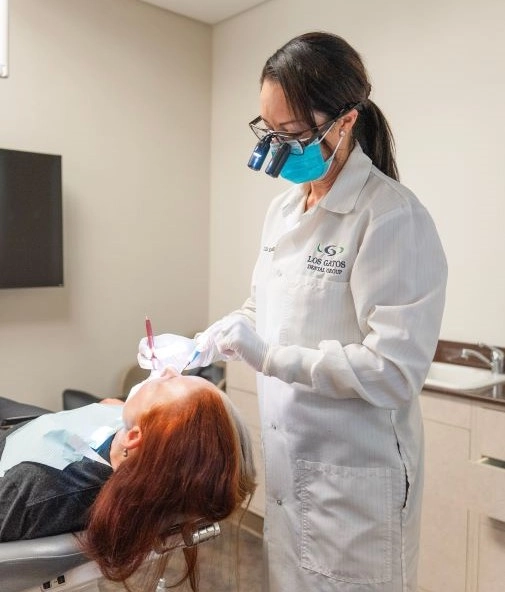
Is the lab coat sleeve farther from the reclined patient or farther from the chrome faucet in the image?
the chrome faucet

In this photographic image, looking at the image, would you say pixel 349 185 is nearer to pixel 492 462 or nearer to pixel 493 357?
pixel 492 462

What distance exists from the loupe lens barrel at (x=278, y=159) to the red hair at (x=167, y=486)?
49 centimetres

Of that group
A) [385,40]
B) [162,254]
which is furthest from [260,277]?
[162,254]

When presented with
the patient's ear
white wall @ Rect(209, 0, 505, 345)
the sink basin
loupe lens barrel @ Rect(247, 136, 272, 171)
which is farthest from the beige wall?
the patient's ear

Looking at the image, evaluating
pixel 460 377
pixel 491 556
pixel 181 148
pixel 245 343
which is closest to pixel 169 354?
pixel 245 343

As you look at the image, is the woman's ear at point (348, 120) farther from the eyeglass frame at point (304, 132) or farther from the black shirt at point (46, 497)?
the black shirt at point (46, 497)

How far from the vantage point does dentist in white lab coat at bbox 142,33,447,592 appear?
1114 mm

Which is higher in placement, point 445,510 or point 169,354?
point 169,354

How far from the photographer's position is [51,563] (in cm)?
110

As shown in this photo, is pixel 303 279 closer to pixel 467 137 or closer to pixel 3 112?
pixel 467 137

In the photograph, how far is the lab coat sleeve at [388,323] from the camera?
3.59ft

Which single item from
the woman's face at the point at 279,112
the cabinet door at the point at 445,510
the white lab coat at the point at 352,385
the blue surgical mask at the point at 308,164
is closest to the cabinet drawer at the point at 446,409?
the cabinet door at the point at 445,510

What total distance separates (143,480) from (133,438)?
12 centimetres

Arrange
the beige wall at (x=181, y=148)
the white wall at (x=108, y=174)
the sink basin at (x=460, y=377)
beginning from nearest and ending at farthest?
the sink basin at (x=460, y=377) → the beige wall at (x=181, y=148) → the white wall at (x=108, y=174)
